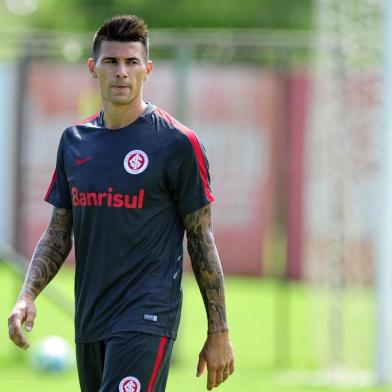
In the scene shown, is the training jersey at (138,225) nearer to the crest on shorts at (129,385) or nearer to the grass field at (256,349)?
the crest on shorts at (129,385)

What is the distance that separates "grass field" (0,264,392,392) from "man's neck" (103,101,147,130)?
5.55 meters

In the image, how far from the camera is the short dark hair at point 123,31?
6.31m

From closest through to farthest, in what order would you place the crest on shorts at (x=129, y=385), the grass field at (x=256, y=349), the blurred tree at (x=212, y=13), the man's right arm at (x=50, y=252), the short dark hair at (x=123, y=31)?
the crest on shorts at (x=129, y=385) < the short dark hair at (x=123, y=31) < the man's right arm at (x=50, y=252) < the grass field at (x=256, y=349) < the blurred tree at (x=212, y=13)

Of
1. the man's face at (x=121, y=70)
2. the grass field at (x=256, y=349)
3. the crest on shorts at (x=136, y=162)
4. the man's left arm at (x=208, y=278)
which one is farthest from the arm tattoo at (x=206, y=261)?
the grass field at (x=256, y=349)

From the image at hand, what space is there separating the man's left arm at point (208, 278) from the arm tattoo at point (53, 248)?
67 centimetres

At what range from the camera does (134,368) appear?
601 cm

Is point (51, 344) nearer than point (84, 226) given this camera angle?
No

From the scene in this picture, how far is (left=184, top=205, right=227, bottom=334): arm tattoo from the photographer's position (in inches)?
245

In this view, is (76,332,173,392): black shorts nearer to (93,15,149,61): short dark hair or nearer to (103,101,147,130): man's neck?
(103,101,147,130): man's neck

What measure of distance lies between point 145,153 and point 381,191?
19.5 ft

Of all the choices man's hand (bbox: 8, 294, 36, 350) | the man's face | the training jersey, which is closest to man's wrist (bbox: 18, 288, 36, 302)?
man's hand (bbox: 8, 294, 36, 350)

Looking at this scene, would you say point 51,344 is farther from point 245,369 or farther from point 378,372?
point 378,372

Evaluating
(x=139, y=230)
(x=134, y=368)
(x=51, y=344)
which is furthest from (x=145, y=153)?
(x=51, y=344)

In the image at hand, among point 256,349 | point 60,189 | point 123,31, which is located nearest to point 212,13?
point 256,349
